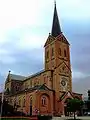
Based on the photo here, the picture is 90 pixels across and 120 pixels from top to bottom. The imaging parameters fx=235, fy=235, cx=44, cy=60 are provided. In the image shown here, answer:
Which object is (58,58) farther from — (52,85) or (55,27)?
(55,27)

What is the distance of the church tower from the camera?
8175 centimetres

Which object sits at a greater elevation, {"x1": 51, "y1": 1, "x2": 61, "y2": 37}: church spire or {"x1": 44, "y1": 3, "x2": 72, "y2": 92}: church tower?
{"x1": 51, "y1": 1, "x2": 61, "y2": 37}: church spire

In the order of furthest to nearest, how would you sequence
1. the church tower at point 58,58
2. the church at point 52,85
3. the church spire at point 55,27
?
the church spire at point 55,27, the church tower at point 58,58, the church at point 52,85

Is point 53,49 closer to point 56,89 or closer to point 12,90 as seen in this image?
point 56,89

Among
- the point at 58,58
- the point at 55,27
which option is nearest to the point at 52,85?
the point at 58,58

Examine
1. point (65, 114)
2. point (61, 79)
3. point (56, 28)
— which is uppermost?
point (56, 28)

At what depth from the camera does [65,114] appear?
76.7m

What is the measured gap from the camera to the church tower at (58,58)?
81.8 metres

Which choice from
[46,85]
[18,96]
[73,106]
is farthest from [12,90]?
[73,106]

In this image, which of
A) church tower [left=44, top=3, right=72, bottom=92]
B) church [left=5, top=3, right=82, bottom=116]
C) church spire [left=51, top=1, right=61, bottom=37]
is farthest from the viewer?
church spire [left=51, top=1, right=61, bottom=37]

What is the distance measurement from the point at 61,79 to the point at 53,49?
1169 cm

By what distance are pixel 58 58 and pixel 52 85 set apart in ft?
33.1

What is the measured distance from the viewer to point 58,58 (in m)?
84.2

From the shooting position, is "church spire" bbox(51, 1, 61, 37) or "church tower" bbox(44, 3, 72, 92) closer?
"church tower" bbox(44, 3, 72, 92)
